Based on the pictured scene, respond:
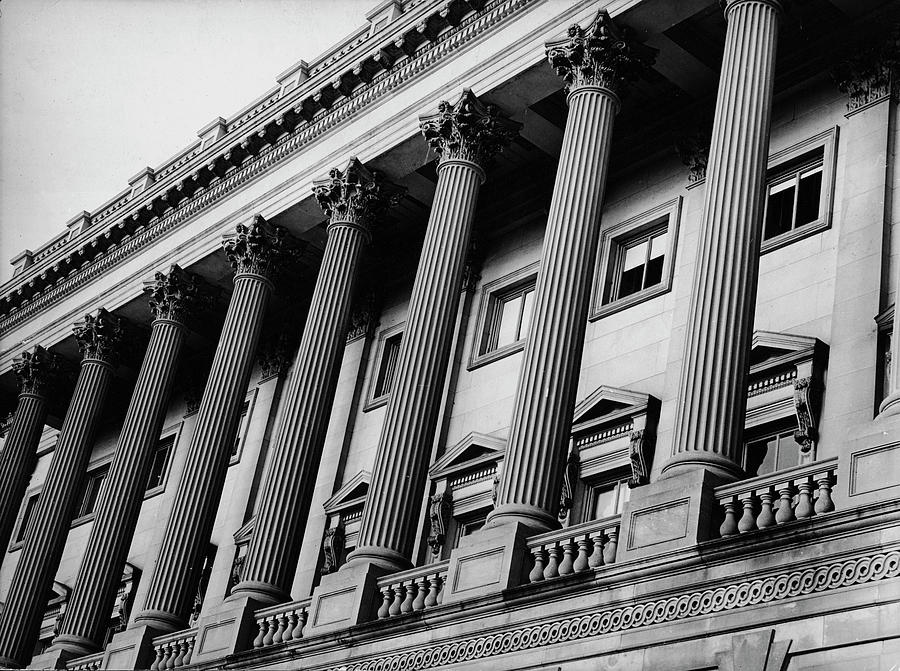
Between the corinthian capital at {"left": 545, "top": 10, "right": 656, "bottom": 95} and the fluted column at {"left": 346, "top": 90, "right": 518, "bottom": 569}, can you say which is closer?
the fluted column at {"left": 346, "top": 90, "right": 518, "bottom": 569}

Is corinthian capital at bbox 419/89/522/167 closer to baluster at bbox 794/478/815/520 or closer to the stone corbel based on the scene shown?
the stone corbel

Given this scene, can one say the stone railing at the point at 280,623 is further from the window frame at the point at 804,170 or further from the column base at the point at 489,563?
the window frame at the point at 804,170

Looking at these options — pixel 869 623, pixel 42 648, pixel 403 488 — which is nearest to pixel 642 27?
pixel 403 488

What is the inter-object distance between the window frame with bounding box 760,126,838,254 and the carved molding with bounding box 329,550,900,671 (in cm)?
893

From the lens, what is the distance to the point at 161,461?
141 ft

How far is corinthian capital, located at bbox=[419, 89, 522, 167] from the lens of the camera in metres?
29.6

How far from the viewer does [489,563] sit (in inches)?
866

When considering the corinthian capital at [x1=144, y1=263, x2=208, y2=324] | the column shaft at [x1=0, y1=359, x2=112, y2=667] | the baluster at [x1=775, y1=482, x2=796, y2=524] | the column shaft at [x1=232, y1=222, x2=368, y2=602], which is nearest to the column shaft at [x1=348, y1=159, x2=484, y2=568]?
the column shaft at [x1=232, y1=222, x2=368, y2=602]

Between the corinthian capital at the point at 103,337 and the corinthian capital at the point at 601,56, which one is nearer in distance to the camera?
the corinthian capital at the point at 601,56

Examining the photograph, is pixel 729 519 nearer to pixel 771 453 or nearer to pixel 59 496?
pixel 771 453

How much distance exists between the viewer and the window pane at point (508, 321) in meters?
32.3

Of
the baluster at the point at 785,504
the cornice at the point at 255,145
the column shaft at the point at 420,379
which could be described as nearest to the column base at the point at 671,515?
the baluster at the point at 785,504

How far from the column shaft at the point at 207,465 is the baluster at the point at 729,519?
603 inches

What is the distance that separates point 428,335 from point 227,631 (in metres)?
7.28
